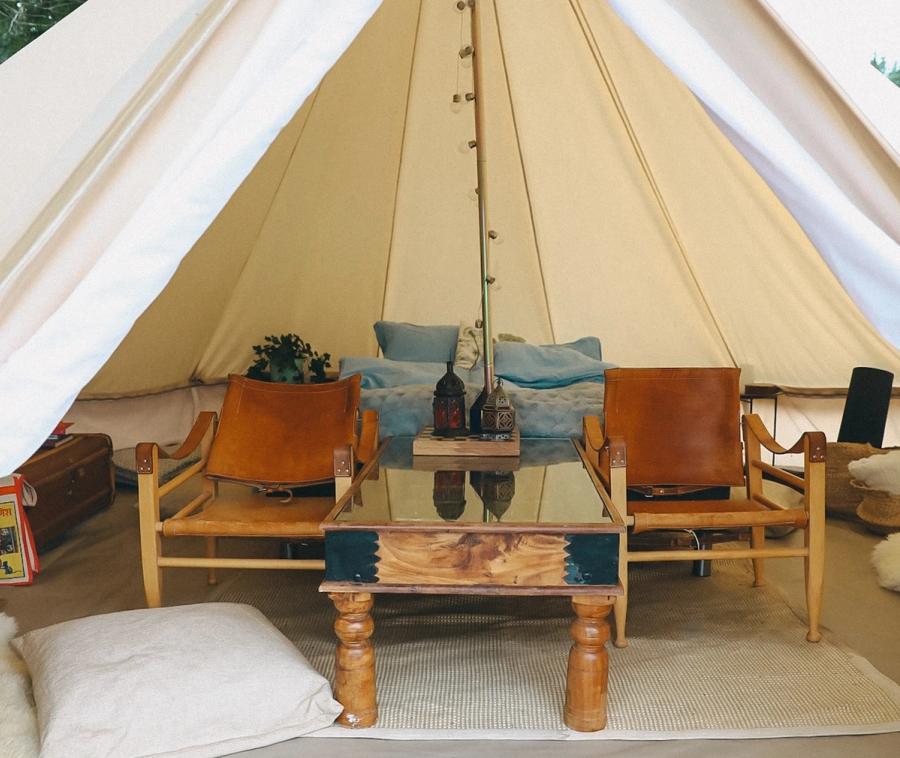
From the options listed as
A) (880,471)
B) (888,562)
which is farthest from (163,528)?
(880,471)

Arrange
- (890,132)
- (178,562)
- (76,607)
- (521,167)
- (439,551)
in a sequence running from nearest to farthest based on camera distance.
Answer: (890,132) < (439,551) < (178,562) < (76,607) < (521,167)

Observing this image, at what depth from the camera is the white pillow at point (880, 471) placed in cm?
373

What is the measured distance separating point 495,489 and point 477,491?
0.18 feet

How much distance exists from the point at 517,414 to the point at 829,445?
5.35 ft

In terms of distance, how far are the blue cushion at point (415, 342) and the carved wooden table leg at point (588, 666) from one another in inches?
116

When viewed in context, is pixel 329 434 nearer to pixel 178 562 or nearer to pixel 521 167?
pixel 178 562

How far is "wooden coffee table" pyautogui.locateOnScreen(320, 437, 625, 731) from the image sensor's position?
6.94 feet

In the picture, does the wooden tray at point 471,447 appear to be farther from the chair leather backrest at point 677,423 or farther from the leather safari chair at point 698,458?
the chair leather backrest at point 677,423

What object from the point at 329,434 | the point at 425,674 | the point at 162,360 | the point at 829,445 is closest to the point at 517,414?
the point at 329,434

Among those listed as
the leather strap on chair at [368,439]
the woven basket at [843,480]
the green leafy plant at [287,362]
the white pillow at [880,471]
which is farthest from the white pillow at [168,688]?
the green leafy plant at [287,362]

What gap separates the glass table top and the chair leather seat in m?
0.23

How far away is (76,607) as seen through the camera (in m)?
3.09

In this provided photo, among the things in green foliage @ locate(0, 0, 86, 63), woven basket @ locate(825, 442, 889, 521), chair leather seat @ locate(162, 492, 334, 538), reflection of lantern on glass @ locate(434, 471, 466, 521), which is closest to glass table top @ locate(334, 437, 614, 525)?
reflection of lantern on glass @ locate(434, 471, 466, 521)

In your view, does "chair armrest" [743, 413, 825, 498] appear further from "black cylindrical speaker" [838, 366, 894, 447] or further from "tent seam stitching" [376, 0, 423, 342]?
"tent seam stitching" [376, 0, 423, 342]
